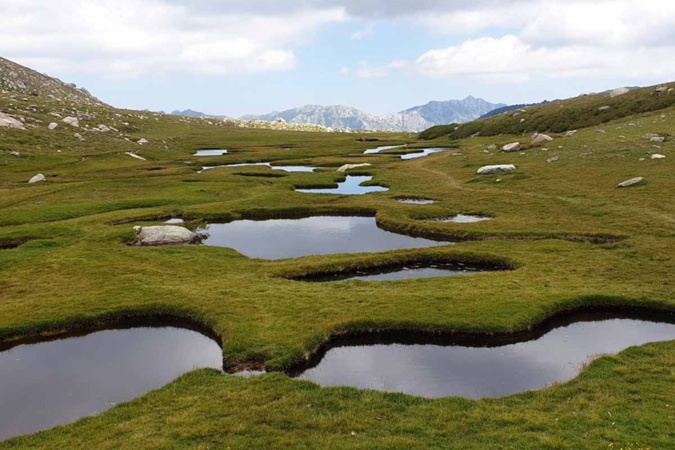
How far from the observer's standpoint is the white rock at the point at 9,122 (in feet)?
444

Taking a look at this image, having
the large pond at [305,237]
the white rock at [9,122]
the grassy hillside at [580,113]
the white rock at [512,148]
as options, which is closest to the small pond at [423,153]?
the grassy hillside at [580,113]

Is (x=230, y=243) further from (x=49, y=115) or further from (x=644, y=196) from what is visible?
(x=49, y=115)

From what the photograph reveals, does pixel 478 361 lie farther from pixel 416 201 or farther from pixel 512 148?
pixel 512 148

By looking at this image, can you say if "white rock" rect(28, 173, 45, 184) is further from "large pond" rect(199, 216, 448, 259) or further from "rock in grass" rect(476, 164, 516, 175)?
"rock in grass" rect(476, 164, 516, 175)

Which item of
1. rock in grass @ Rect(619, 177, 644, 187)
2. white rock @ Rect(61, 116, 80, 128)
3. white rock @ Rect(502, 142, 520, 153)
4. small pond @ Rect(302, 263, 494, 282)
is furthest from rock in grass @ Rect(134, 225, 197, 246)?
white rock @ Rect(61, 116, 80, 128)

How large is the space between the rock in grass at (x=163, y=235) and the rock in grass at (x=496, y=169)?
2032 inches

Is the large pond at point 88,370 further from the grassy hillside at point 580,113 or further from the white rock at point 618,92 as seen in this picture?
the white rock at point 618,92

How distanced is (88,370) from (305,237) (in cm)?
2890

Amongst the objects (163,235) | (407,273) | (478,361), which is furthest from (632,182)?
(163,235)

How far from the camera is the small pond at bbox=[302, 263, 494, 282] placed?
37.8 meters

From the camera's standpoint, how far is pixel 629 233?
4344 cm

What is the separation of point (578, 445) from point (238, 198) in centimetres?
6052

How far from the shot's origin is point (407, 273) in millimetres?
38812

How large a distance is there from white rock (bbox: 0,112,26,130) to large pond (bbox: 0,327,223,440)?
13734 cm
